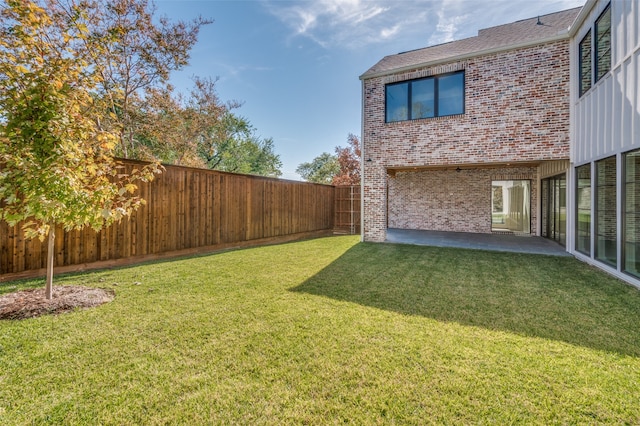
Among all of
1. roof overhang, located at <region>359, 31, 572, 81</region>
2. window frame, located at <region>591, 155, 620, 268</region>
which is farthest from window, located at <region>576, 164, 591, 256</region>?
roof overhang, located at <region>359, 31, 572, 81</region>

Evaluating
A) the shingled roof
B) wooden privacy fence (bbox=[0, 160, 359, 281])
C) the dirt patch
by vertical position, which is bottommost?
the dirt patch

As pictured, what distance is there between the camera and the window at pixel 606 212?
5.19 m

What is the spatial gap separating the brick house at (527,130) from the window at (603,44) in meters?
0.02

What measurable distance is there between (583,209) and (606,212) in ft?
3.83

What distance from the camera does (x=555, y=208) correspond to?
29.8ft

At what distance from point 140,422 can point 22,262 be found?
501 centimetres

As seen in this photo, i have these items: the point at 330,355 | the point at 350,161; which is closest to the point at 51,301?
the point at 330,355

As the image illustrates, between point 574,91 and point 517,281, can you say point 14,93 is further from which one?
point 574,91

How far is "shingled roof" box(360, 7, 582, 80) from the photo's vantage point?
7599mm

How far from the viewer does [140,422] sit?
1802 mm

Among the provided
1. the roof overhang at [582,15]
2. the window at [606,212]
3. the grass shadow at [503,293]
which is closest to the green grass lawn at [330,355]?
the grass shadow at [503,293]

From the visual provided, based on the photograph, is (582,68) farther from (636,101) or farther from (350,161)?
(350,161)

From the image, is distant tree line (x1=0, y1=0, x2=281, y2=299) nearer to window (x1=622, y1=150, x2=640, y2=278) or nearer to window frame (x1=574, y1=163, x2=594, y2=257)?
window (x1=622, y1=150, x2=640, y2=278)

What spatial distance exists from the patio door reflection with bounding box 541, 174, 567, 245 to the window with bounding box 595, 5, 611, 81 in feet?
10.9
